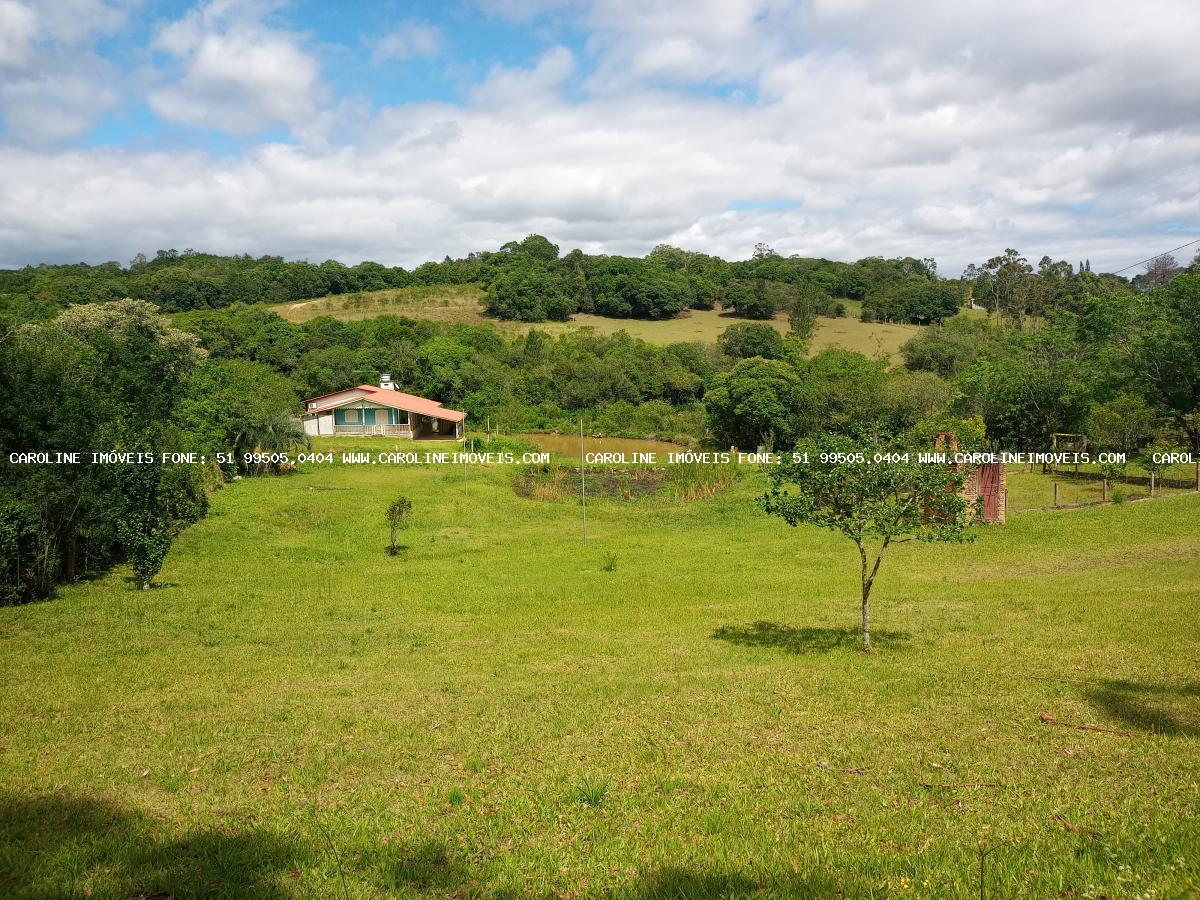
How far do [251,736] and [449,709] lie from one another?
2.34 metres

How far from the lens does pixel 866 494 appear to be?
1272 cm

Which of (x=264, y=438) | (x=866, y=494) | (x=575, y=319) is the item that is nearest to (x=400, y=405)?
(x=264, y=438)

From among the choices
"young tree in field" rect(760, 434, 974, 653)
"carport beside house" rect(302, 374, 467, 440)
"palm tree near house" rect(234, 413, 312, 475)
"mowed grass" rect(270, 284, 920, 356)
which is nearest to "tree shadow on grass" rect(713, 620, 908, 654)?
"young tree in field" rect(760, 434, 974, 653)

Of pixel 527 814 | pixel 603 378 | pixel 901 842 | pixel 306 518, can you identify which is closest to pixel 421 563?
pixel 306 518

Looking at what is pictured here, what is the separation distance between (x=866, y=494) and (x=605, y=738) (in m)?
6.61

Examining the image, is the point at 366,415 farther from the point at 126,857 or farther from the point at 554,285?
the point at 126,857

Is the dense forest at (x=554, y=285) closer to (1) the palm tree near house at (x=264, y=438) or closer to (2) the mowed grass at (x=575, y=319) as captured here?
(2) the mowed grass at (x=575, y=319)

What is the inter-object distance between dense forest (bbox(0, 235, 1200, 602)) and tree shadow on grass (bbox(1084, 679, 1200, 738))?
15.5 feet

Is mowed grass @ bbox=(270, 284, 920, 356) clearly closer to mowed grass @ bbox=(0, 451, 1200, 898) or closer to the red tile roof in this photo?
the red tile roof

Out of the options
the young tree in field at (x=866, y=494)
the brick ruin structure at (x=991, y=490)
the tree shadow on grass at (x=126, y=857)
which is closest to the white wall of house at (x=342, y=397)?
the brick ruin structure at (x=991, y=490)

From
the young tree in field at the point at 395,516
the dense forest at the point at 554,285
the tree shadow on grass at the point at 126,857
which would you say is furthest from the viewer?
the dense forest at the point at 554,285

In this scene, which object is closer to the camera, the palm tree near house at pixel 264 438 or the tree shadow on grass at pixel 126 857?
the tree shadow on grass at pixel 126 857

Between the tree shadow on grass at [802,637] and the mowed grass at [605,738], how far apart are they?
0.31 feet

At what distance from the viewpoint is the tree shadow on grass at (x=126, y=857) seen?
16.8 feet
